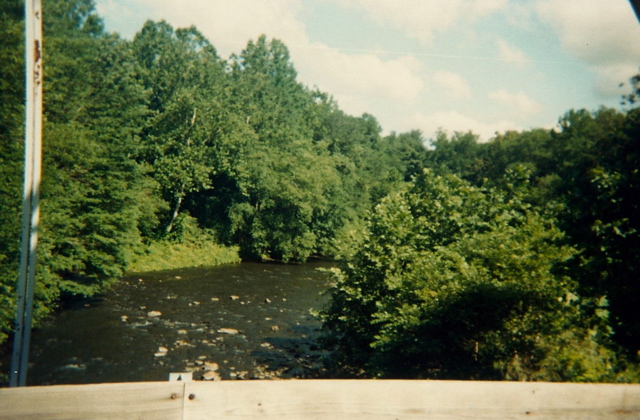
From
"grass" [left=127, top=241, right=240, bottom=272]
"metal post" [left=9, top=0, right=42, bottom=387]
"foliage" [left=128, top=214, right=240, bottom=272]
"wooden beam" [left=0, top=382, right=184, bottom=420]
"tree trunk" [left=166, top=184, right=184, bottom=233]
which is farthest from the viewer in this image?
"tree trunk" [left=166, top=184, right=184, bottom=233]

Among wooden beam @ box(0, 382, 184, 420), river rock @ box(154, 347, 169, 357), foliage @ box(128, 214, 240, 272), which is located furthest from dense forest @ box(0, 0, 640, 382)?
wooden beam @ box(0, 382, 184, 420)

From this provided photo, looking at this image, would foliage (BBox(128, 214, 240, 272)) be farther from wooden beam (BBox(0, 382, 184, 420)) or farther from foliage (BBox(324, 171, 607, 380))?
wooden beam (BBox(0, 382, 184, 420))

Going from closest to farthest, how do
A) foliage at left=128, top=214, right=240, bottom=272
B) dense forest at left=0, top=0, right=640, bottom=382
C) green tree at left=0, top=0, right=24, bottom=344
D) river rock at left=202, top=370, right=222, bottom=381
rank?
dense forest at left=0, top=0, right=640, bottom=382, green tree at left=0, top=0, right=24, bottom=344, river rock at left=202, top=370, right=222, bottom=381, foliage at left=128, top=214, right=240, bottom=272

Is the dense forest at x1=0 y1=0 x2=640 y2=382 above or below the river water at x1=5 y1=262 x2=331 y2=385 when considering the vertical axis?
above

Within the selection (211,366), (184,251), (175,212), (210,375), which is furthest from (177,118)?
(210,375)

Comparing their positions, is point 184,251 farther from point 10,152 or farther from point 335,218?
point 10,152

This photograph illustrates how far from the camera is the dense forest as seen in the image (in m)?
5.54

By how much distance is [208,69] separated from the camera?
110ft

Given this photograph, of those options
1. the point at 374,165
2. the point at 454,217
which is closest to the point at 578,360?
the point at 454,217

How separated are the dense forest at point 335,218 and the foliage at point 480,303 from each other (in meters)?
0.03

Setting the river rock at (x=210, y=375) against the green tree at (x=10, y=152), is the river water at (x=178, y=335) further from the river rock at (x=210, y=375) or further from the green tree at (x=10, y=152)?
the green tree at (x=10, y=152)

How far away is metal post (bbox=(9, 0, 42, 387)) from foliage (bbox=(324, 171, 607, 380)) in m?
5.35

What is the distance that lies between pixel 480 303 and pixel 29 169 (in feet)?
23.8

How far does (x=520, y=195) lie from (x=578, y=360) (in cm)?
488
